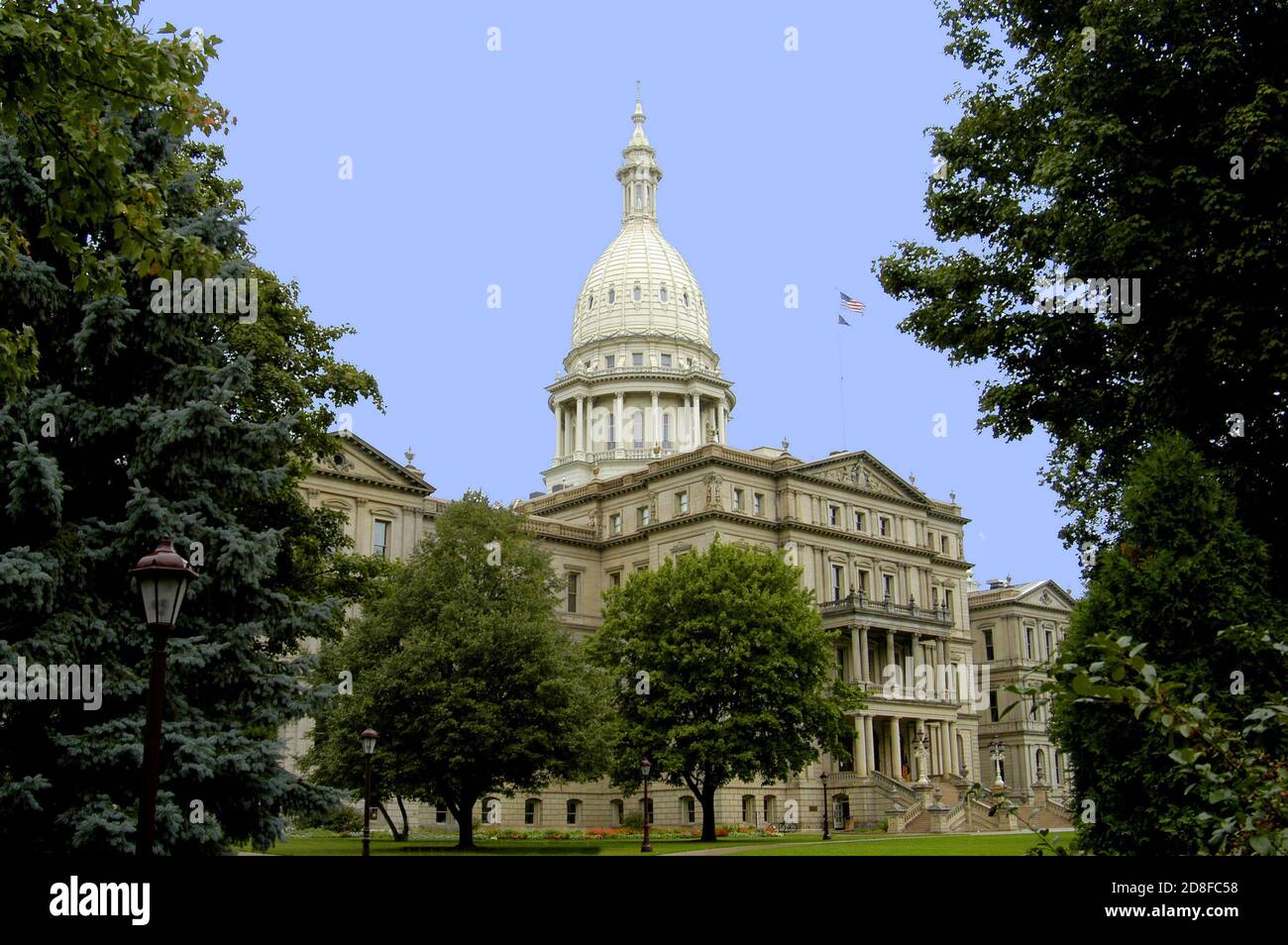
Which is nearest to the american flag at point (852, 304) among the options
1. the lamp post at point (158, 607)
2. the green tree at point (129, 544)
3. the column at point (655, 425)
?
the column at point (655, 425)

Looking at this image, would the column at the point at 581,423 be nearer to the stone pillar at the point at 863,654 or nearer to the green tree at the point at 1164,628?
the stone pillar at the point at 863,654

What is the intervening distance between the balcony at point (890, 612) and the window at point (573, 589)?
51.5 feet

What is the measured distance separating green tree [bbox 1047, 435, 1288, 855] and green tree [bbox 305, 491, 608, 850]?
93.1ft

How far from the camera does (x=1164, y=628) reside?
1429cm

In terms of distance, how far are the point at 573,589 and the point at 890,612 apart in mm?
20122

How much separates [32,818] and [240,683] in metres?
3.83

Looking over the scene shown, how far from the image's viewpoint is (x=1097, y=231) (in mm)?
20781

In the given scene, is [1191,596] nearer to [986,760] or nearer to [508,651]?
[508,651]

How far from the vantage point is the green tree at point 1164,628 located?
1336 cm

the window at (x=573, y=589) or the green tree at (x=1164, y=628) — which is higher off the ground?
the window at (x=573, y=589)

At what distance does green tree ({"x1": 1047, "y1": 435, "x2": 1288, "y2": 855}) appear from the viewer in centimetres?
1336

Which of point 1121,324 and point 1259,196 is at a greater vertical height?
point 1259,196

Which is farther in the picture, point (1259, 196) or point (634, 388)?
point (634, 388)
